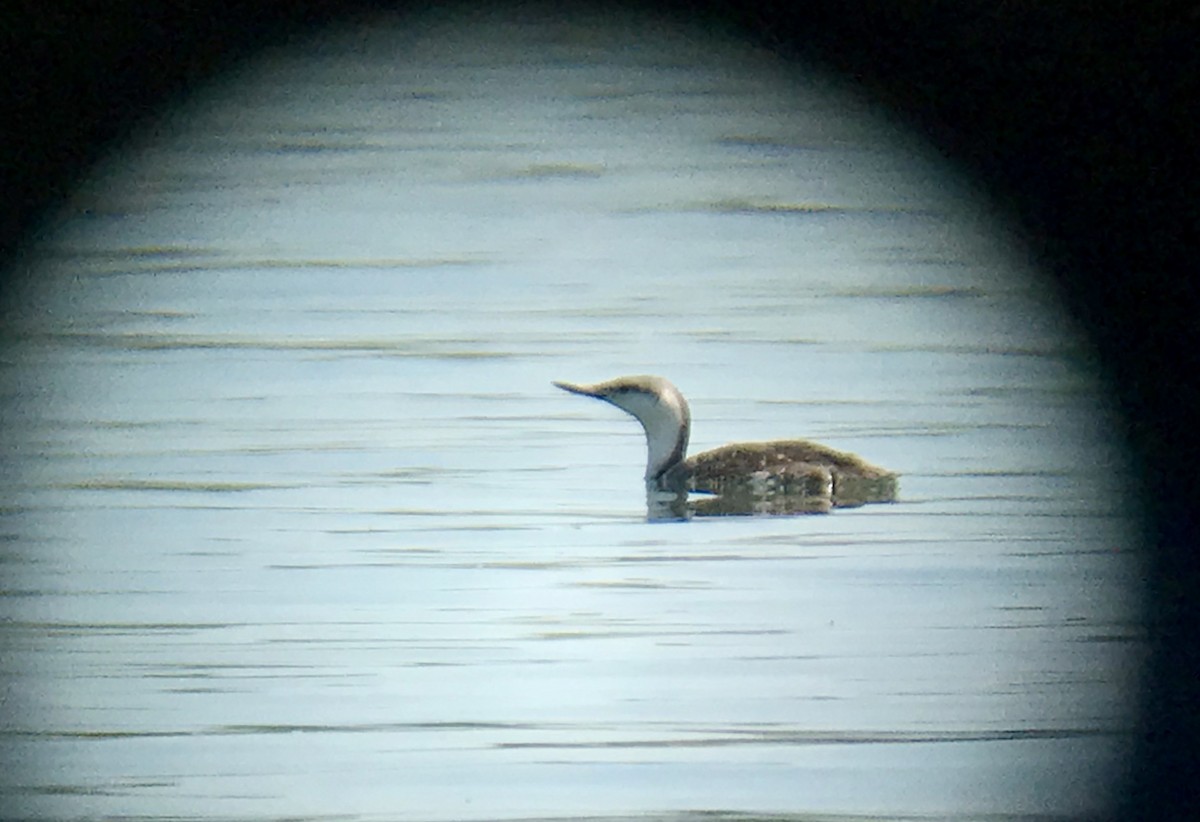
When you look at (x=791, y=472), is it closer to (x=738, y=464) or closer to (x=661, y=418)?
(x=738, y=464)

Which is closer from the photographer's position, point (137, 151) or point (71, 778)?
point (71, 778)

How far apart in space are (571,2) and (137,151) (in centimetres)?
58

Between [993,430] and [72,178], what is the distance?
3.95 ft

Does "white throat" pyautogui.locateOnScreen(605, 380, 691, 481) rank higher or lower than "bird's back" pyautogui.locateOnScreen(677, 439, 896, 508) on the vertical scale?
higher

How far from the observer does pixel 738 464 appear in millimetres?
1922

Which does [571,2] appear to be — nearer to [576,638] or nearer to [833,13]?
[833,13]

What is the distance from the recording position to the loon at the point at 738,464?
1913 millimetres

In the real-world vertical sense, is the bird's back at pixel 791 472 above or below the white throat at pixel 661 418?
below

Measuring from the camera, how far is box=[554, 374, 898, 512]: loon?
1913 millimetres

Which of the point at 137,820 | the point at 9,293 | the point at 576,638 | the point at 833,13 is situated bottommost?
the point at 137,820

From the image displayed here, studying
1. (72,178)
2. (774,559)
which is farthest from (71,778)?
(774,559)

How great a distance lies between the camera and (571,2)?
2.00 meters

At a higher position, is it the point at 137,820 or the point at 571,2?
the point at 571,2

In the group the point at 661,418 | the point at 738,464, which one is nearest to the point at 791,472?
the point at 738,464
